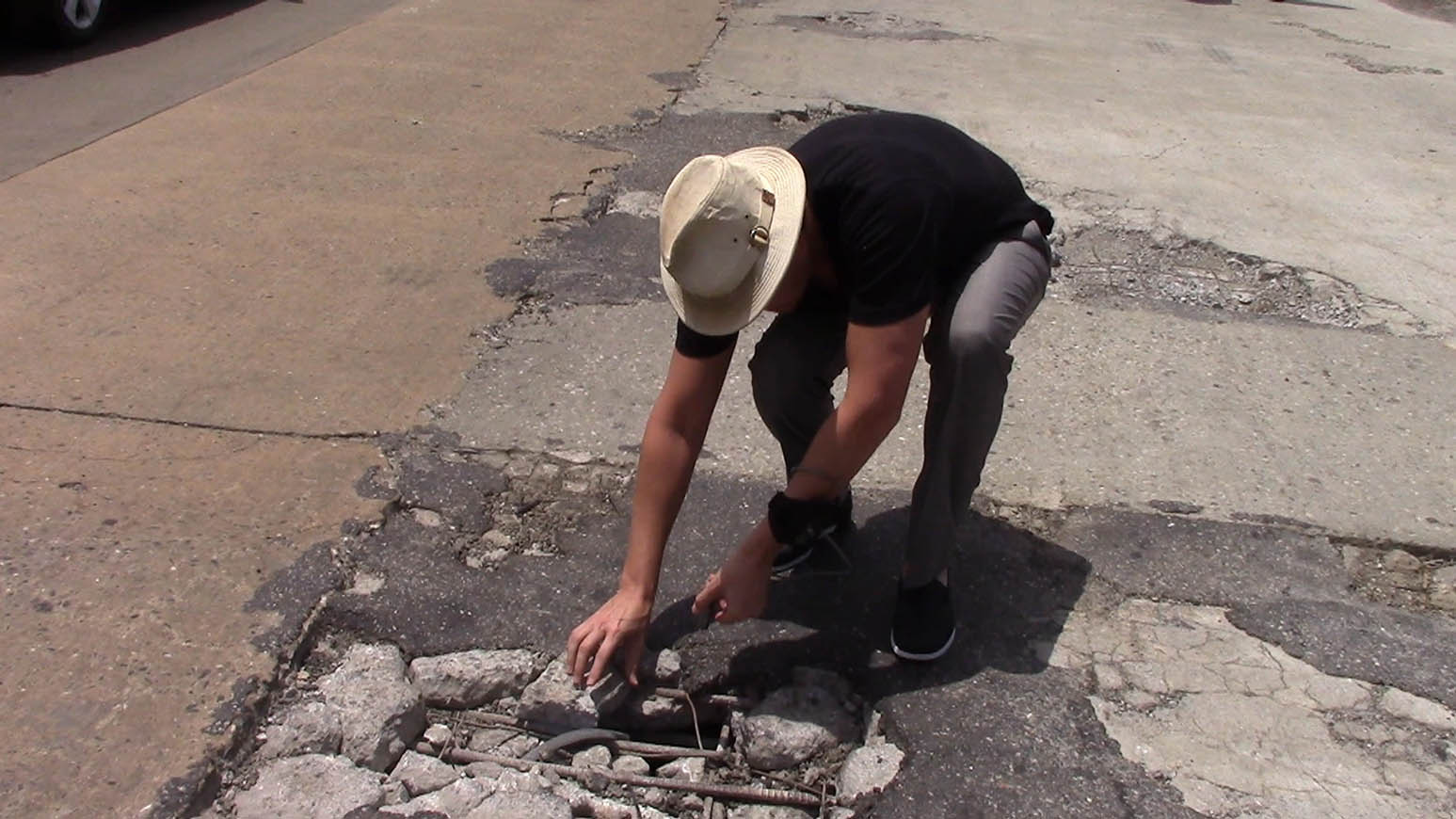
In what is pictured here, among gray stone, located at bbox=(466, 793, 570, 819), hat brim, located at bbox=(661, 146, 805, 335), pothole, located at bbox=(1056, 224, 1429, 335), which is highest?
hat brim, located at bbox=(661, 146, 805, 335)

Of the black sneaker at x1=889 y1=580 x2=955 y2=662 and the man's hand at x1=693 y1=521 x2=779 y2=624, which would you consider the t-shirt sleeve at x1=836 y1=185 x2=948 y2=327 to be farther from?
the black sneaker at x1=889 y1=580 x2=955 y2=662

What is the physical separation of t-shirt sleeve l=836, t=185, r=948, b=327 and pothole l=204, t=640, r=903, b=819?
78 cm

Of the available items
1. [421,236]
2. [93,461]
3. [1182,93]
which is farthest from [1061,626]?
[1182,93]

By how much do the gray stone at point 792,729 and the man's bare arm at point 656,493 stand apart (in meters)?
0.30

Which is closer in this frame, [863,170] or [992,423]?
[863,170]

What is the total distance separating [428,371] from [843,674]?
1.56 meters

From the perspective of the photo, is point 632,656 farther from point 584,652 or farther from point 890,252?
point 890,252

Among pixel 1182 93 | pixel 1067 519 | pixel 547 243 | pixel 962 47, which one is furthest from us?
pixel 962 47

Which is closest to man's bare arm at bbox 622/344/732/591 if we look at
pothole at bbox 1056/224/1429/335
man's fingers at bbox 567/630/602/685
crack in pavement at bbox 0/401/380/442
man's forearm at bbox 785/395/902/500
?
man's fingers at bbox 567/630/602/685

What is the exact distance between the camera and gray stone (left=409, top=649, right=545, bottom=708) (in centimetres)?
246

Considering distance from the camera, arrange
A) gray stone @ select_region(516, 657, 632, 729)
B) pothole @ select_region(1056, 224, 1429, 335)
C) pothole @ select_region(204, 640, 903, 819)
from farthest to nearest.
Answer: pothole @ select_region(1056, 224, 1429, 335) < gray stone @ select_region(516, 657, 632, 729) < pothole @ select_region(204, 640, 903, 819)

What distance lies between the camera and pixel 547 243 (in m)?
4.45

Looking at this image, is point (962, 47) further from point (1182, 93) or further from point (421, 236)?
point (421, 236)

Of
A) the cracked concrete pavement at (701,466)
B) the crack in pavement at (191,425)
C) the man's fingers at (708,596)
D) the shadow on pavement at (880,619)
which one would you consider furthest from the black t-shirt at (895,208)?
the crack in pavement at (191,425)
